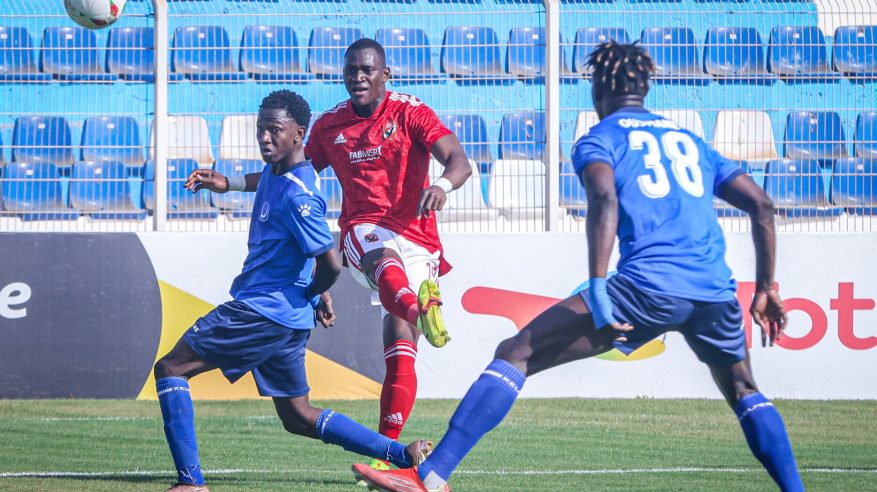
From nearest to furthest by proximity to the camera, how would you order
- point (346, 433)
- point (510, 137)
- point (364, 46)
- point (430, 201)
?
point (430, 201) → point (346, 433) → point (364, 46) → point (510, 137)

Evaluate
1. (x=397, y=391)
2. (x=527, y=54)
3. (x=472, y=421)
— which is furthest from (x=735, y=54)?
(x=472, y=421)

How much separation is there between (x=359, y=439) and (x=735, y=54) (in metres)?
6.96

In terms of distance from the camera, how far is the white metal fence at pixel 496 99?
11.6 meters

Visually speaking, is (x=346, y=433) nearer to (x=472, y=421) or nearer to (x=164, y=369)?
(x=164, y=369)

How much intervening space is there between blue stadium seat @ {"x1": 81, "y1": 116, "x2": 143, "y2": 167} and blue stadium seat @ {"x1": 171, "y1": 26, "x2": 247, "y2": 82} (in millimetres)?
893

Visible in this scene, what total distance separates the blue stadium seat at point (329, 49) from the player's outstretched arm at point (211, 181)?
5.21 m

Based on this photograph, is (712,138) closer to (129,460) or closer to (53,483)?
(129,460)

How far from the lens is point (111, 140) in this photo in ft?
41.2

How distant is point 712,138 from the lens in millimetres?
11609

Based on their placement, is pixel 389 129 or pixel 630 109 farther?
pixel 389 129

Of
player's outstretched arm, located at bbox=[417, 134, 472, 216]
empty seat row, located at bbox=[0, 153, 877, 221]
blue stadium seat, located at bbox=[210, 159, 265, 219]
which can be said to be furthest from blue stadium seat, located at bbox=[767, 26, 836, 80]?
player's outstretched arm, located at bbox=[417, 134, 472, 216]

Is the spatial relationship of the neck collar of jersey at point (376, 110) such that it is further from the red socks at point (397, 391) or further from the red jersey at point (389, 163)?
the red socks at point (397, 391)

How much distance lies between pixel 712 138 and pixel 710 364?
264 inches

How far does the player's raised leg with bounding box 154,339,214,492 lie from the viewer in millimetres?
6117
